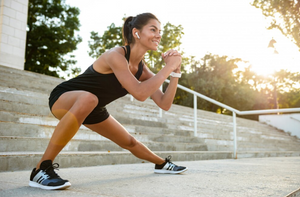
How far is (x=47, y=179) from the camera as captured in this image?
1744 mm

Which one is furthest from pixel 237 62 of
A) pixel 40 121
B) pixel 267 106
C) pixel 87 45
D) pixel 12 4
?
pixel 40 121

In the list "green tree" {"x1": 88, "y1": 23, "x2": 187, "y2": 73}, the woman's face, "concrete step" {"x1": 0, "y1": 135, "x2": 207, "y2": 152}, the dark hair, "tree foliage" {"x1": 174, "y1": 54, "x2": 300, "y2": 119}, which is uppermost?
"green tree" {"x1": 88, "y1": 23, "x2": 187, "y2": 73}

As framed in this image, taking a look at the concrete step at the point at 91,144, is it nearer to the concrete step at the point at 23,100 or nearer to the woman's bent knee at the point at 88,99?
the concrete step at the point at 23,100

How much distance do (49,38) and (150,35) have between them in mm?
21499

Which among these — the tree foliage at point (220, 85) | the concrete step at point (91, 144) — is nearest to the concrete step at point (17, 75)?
the concrete step at point (91, 144)

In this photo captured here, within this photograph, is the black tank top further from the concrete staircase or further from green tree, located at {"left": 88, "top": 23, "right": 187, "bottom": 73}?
green tree, located at {"left": 88, "top": 23, "right": 187, "bottom": 73}

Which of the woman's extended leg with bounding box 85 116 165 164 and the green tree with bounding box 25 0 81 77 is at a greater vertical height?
the green tree with bounding box 25 0 81 77

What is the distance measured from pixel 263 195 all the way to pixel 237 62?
31326mm

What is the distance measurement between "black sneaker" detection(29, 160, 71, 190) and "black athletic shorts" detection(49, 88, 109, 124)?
0.48 metres

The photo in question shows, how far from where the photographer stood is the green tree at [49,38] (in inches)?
826

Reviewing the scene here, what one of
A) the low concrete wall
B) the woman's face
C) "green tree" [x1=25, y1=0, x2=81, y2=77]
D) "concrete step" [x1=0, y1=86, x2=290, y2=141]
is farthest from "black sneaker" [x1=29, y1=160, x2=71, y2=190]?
"green tree" [x1=25, y1=0, x2=81, y2=77]

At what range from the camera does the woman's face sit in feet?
7.03

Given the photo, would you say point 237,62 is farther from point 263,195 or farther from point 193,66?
point 263,195

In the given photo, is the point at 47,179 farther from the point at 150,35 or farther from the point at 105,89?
the point at 150,35
